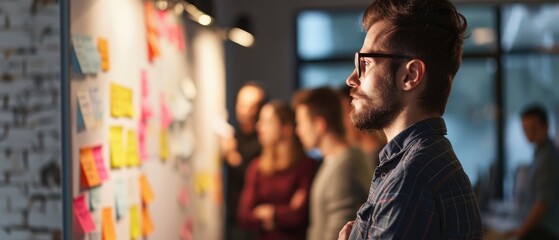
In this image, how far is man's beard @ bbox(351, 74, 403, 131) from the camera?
1.98 m

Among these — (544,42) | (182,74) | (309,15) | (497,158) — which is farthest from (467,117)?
(182,74)

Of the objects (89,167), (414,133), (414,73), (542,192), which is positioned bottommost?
(542,192)

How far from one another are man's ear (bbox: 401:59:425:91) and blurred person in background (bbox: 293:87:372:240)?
74.7 inches

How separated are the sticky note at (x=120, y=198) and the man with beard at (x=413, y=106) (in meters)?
1.19

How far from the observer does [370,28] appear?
2.08 m

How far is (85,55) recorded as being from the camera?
268 centimetres

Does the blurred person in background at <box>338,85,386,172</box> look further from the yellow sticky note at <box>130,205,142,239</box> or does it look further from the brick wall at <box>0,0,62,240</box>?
the brick wall at <box>0,0,62,240</box>

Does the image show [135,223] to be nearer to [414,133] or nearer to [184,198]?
[184,198]

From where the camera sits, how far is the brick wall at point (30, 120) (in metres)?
2.51

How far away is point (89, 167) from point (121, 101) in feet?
1.47

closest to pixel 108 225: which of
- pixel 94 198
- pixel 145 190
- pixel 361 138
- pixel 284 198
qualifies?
pixel 94 198

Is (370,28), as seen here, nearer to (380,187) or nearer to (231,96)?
(380,187)

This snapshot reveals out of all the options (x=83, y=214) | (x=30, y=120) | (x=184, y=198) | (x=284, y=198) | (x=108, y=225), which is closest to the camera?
(x=30, y=120)

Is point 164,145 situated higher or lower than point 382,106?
lower
